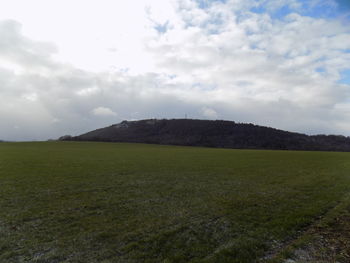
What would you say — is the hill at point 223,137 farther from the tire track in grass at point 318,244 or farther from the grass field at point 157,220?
the tire track in grass at point 318,244

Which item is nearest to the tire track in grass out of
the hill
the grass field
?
the grass field

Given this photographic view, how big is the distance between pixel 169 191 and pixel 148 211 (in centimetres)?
456

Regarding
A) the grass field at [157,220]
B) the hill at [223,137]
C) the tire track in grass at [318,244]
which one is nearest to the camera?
the tire track in grass at [318,244]

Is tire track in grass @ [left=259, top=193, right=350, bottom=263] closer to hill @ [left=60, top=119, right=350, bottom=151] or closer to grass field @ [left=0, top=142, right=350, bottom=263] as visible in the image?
grass field @ [left=0, top=142, right=350, bottom=263]

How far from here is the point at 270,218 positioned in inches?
396

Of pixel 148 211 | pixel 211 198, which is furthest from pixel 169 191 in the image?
pixel 148 211

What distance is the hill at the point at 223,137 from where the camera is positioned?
121713mm

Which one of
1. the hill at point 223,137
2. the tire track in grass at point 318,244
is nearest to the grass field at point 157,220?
the tire track in grass at point 318,244

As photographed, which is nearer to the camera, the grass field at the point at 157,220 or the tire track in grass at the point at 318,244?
the tire track in grass at the point at 318,244

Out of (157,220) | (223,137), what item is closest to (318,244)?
(157,220)

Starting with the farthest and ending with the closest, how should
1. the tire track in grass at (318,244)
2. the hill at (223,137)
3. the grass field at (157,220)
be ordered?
the hill at (223,137), the grass field at (157,220), the tire track in grass at (318,244)

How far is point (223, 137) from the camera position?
463 ft

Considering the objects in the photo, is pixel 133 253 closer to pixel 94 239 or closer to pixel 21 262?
pixel 94 239

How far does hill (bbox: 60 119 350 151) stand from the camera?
399 feet
